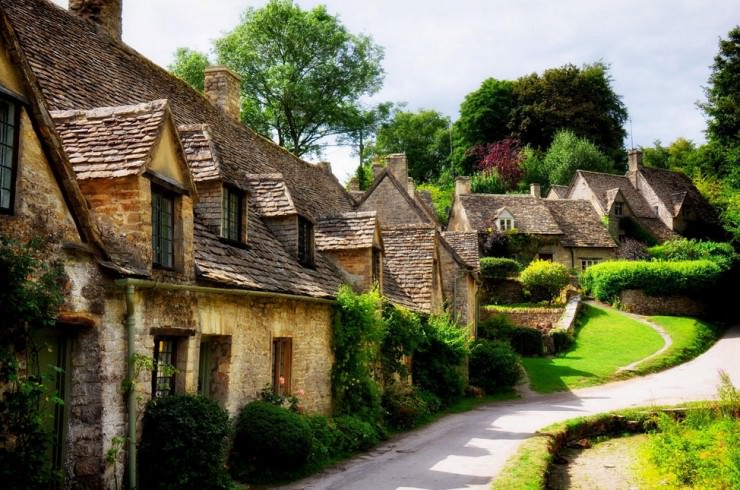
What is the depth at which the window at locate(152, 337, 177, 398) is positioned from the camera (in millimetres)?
10719

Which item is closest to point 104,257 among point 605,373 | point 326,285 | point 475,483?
point 475,483

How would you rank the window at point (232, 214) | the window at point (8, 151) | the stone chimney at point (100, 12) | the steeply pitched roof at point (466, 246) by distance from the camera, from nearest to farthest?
the window at point (8, 151)
the window at point (232, 214)
the stone chimney at point (100, 12)
the steeply pitched roof at point (466, 246)

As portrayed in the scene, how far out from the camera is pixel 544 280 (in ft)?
147

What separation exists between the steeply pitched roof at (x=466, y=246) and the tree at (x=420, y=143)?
1959 inches

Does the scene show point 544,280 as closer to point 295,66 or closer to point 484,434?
point 295,66

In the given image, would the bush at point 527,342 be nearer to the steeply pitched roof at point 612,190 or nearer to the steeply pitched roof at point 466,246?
the steeply pitched roof at point 466,246

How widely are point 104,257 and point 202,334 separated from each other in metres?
2.81

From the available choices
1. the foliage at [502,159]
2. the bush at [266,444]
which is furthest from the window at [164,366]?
the foliage at [502,159]

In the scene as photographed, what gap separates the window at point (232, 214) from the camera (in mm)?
13891

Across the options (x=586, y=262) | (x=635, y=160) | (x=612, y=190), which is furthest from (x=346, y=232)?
(x=635, y=160)

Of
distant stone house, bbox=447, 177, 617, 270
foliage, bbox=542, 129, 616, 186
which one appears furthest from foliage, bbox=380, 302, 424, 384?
foliage, bbox=542, 129, 616, 186

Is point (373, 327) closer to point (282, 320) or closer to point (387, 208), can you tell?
point (282, 320)

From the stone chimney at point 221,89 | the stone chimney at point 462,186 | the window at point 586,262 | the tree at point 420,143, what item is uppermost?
the tree at point 420,143

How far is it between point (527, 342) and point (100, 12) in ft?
82.7
